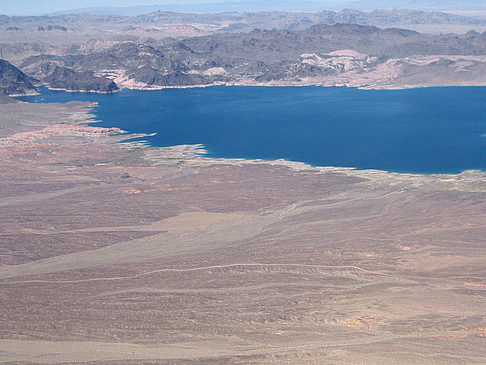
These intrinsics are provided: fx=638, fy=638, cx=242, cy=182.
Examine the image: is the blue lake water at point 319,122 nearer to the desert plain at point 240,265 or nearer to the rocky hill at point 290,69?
the desert plain at point 240,265

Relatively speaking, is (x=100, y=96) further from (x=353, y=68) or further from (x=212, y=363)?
(x=212, y=363)

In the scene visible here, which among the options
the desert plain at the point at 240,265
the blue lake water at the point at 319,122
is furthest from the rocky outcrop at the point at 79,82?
the desert plain at the point at 240,265

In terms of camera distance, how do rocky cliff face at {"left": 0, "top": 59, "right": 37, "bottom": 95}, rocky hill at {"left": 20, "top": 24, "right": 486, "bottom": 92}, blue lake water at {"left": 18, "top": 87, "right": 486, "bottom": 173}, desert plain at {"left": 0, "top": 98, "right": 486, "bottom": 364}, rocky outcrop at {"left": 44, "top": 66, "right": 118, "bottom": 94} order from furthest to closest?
rocky outcrop at {"left": 44, "top": 66, "right": 118, "bottom": 94} → rocky hill at {"left": 20, "top": 24, "right": 486, "bottom": 92} → rocky cliff face at {"left": 0, "top": 59, "right": 37, "bottom": 95} → blue lake water at {"left": 18, "top": 87, "right": 486, "bottom": 173} → desert plain at {"left": 0, "top": 98, "right": 486, "bottom": 364}

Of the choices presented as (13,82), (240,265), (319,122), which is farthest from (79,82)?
(240,265)

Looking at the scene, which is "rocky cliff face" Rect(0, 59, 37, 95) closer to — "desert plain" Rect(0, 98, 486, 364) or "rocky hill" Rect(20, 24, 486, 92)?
"rocky hill" Rect(20, 24, 486, 92)

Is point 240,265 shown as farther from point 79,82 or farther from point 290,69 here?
point 290,69

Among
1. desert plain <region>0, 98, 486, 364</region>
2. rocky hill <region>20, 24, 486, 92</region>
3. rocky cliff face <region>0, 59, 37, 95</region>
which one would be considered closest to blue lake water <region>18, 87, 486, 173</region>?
rocky cliff face <region>0, 59, 37, 95</region>
